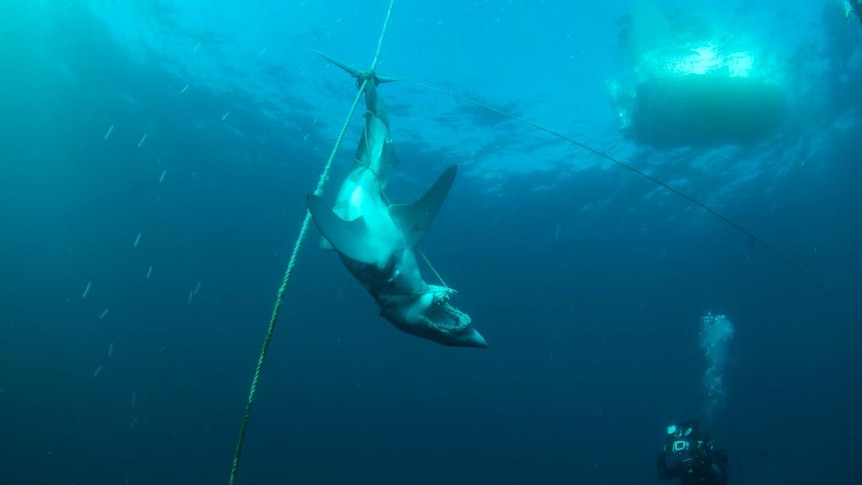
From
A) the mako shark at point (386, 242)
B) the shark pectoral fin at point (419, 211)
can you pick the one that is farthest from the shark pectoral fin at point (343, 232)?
the shark pectoral fin at point (419, 211)

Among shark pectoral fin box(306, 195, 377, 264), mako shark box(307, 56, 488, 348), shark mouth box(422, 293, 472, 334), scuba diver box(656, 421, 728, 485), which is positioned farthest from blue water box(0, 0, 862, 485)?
shark mouth box(422, 293, 472, 334)

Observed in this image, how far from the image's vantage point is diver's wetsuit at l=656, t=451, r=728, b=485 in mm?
9031

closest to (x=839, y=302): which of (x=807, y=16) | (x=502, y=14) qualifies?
(x=807, y=16)

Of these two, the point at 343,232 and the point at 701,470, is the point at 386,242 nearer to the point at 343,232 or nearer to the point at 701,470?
the point at 343,232

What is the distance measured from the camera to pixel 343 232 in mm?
3486

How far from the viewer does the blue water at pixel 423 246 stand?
16906mm

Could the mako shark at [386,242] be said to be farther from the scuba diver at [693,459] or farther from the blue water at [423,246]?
the blue water at [423,246]

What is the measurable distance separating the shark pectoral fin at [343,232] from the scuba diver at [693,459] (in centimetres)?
886

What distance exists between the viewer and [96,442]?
39.3 metres

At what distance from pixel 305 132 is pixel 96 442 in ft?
119

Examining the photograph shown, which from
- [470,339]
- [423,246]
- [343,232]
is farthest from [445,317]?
[423,246]

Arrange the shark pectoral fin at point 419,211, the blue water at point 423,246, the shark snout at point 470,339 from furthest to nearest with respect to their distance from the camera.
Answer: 1. the blue water at point 423,246
2. the shark pectoral fin at point 419,211
3. the shark snout at point 470,339

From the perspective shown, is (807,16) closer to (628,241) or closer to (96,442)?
(628,241)

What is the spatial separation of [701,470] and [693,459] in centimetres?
25
